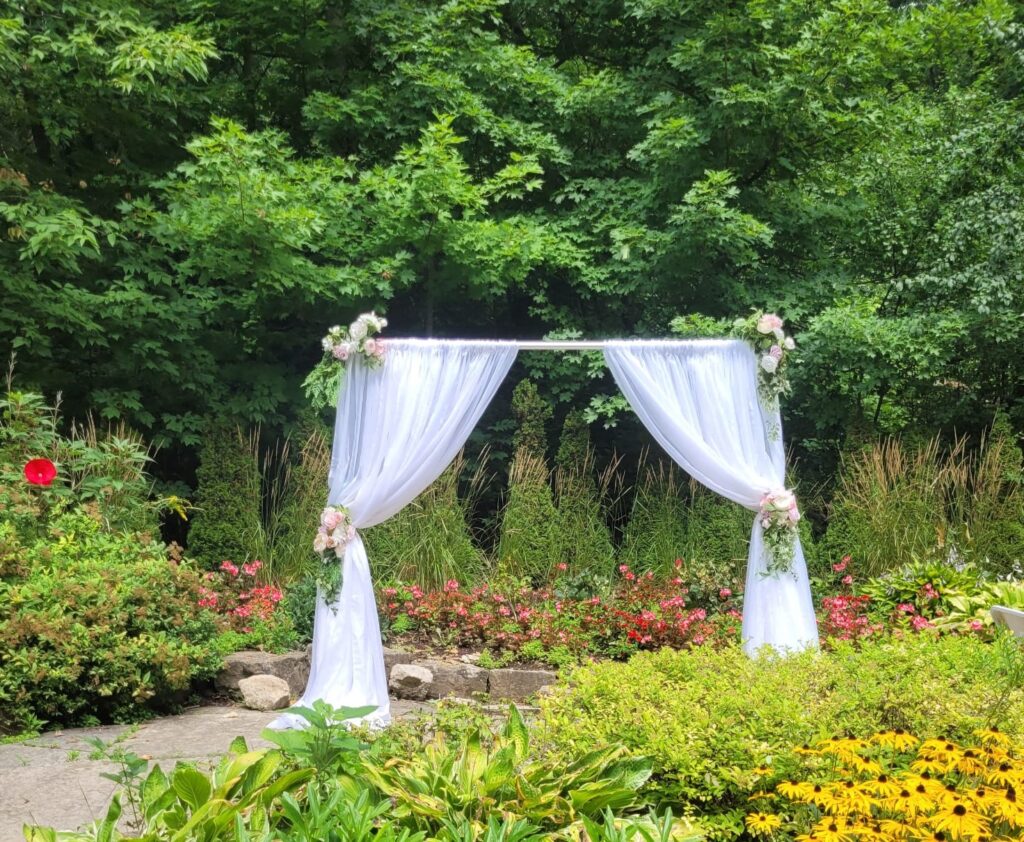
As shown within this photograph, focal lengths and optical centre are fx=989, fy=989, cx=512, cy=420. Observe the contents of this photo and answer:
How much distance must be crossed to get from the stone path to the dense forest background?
3.06 meters

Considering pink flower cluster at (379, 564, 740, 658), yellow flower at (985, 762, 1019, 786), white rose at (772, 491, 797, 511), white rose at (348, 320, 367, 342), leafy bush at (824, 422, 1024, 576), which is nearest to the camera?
yellow flower at (985, 762, 1019, 786)

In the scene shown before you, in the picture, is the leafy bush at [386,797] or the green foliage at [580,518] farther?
the green foliage at [580,518]

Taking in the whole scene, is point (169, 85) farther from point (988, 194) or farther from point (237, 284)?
point (988, 194)

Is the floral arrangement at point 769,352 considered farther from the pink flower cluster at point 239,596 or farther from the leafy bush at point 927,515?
the pink flower cluster at point 239,596

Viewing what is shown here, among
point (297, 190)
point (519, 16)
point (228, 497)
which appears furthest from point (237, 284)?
point (519, 16)

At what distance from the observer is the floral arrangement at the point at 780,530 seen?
16.6 feet

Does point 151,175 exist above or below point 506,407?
above

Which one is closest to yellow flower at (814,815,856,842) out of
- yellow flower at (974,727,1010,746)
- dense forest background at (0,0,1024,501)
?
yellow flower at (974,727,1010,746)

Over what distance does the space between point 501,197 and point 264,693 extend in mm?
4641

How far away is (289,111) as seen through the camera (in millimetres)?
8672

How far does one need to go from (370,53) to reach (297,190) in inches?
82.4

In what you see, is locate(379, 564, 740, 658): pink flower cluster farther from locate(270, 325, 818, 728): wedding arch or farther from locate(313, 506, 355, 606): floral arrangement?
locate(313, 506, 355, 606): floral arrangement

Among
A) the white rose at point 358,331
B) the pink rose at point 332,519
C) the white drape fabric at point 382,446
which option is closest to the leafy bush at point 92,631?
the white drape fabric at point 382,446

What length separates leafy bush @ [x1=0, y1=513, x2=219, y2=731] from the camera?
4.47 meters
